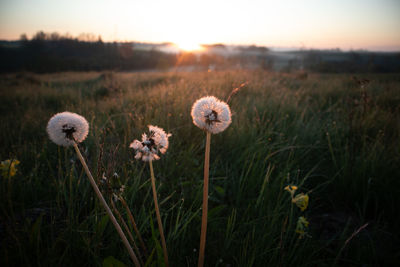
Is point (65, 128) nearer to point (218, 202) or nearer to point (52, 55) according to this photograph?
point (218, 202)

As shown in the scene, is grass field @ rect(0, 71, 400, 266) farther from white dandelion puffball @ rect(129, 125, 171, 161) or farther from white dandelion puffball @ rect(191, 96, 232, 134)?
white dandelion puffball @ rect(191, 96, 232, 134)

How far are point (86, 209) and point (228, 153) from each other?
140 centimetres

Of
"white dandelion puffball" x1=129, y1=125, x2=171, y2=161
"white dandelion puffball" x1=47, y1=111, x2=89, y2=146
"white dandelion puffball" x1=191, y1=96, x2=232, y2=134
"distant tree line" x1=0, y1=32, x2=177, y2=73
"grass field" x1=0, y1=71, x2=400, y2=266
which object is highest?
"distant tree line" x1=0, y1=32, x2=177, y2=73

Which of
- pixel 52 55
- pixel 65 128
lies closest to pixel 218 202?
pixel 65 128

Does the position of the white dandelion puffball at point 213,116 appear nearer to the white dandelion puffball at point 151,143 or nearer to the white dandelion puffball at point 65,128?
the white dandelion puffball at point 151,143

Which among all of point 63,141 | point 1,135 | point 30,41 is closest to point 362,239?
point 63,141

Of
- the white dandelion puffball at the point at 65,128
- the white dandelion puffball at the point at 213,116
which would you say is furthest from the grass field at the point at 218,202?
the white dandelion puffball at the point at 213,116

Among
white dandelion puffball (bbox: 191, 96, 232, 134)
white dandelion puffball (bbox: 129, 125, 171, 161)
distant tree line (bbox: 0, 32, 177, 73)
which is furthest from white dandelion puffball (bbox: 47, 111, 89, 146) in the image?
distant tree line (bbox: 0, 32, 177, 73)

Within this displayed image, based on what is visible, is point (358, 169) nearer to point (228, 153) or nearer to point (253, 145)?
point (253, 145)

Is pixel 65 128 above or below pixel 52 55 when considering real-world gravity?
below

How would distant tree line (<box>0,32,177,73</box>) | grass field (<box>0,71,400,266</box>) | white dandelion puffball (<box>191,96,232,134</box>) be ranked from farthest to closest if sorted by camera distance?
distant tree line (<box>0,32,177,73</box>), grass field (<box>0,71,400,266</box>), white dandelion puffball (<box>191,96,232,134</box>)

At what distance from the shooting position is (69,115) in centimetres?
82

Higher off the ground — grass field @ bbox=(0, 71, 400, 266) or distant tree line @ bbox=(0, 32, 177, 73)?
distant tree line @ bbox=(0, 32, 177, 73)

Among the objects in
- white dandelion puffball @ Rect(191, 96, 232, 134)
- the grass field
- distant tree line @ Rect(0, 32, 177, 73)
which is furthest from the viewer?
distant tree line @ Rect(0, 32, 177, 73)
